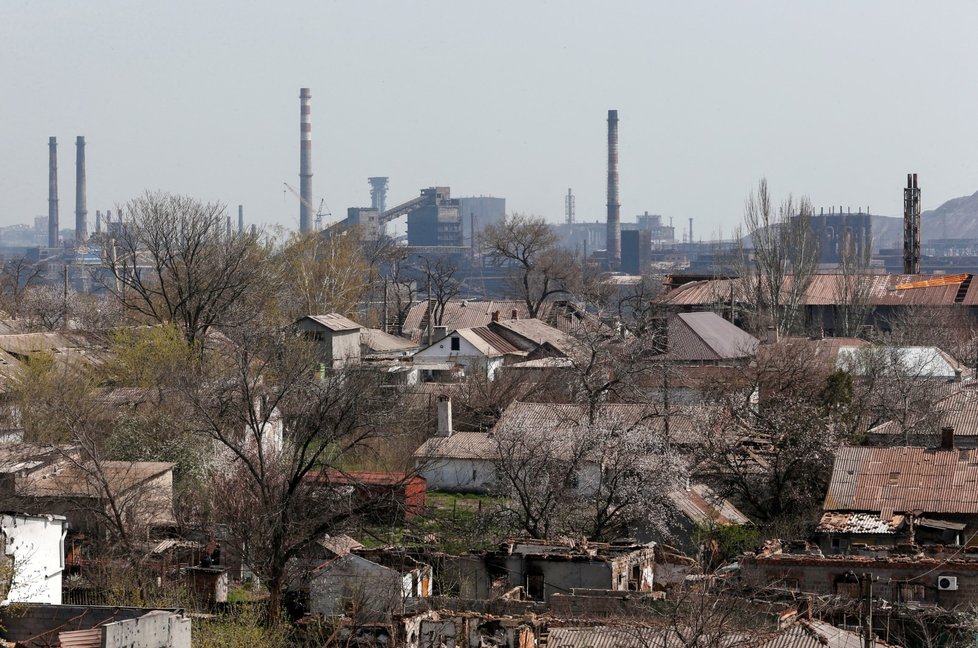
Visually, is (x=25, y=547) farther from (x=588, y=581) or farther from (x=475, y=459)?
(x=475, y=459)

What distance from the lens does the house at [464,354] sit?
138 ft

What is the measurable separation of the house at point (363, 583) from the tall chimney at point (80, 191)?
14392 cm

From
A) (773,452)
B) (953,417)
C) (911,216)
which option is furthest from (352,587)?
(911,216)

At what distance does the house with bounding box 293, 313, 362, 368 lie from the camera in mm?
43906

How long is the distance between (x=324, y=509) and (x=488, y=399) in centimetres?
1415

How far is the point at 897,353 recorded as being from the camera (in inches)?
1496

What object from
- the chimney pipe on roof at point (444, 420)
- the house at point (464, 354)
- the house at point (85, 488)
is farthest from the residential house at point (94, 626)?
the house at point (464, 354)

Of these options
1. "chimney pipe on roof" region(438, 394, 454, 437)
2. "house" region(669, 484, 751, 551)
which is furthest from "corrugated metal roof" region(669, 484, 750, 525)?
"chimney pipe on roof" region(438, 394, 454, 437)

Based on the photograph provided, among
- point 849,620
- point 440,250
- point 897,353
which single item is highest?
point 440,250

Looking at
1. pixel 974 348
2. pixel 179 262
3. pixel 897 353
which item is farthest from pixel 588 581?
pixel 974 348

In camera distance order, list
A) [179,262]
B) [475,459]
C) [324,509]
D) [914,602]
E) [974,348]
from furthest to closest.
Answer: [974,348] → [179,262] → [475,459] → [324,509] → [914,602]

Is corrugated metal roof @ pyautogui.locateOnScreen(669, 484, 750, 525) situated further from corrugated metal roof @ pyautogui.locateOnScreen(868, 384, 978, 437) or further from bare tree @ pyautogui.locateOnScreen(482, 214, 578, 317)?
bare tree @ pyautogui.locateOnScreen(482, 214, 578, 317)

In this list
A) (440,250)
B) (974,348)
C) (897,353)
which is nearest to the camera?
(897,353)

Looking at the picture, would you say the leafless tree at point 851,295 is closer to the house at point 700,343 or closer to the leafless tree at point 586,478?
the house at point 700,343
